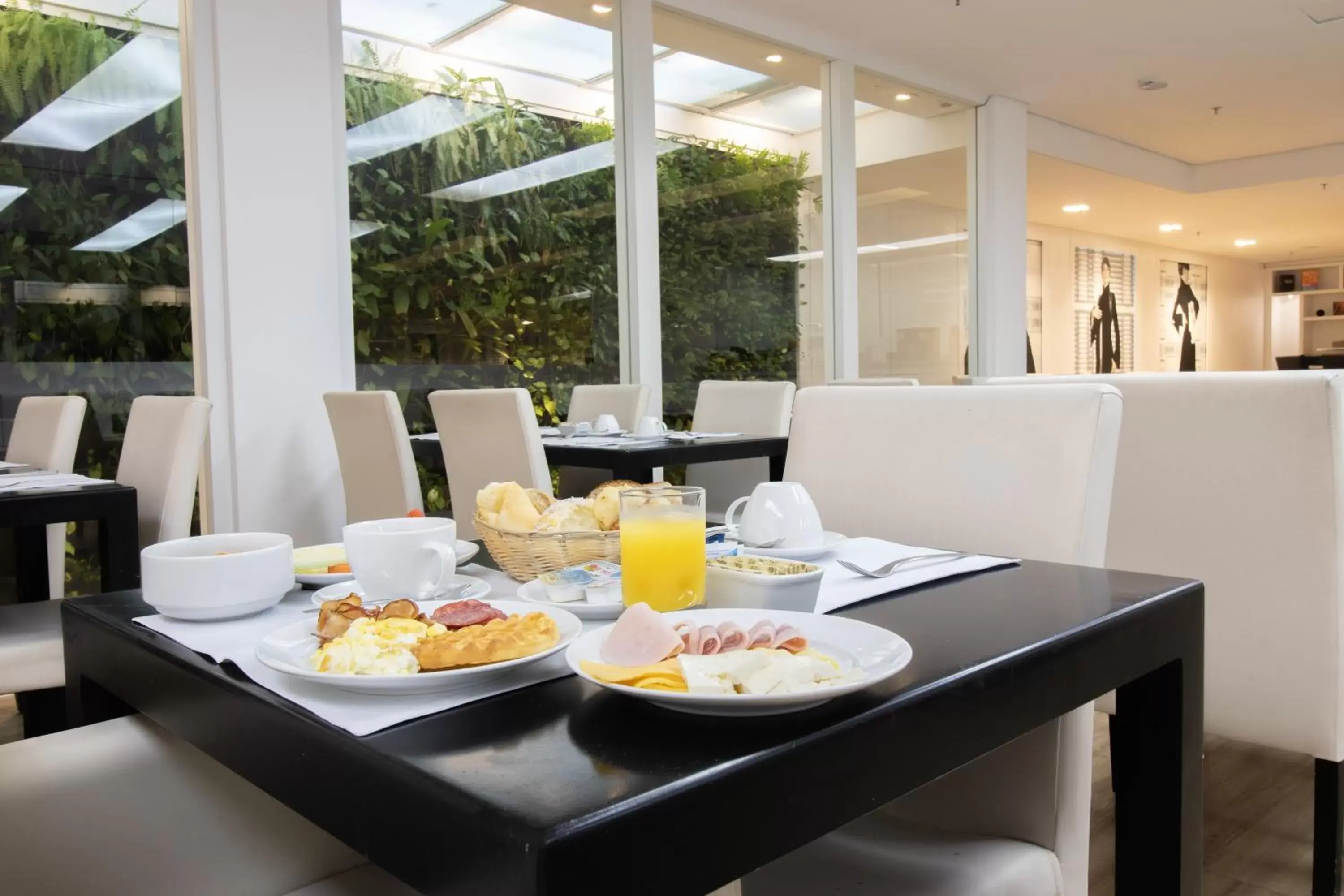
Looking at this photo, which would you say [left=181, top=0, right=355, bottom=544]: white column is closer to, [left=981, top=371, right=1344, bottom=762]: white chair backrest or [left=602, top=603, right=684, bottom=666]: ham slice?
[left=981, top=371, right=1344, bottom=762]: white chair backrest

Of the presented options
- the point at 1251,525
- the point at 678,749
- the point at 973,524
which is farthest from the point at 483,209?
the point at 678,749

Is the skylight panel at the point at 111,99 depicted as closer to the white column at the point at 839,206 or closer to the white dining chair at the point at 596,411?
the white dining chair at the point at 596,411

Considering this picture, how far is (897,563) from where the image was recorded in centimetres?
88

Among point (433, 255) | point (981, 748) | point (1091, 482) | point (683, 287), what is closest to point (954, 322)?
point (683, 287)

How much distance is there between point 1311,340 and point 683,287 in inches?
428

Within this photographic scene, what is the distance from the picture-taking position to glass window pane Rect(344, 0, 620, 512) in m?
3.59

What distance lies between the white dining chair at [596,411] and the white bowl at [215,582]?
245cm

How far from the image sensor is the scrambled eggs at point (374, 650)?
553 millimetres

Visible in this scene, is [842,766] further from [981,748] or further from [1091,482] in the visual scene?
[1091,482]

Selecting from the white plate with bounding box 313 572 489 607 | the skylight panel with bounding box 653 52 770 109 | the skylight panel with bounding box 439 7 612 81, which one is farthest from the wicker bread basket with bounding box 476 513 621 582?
the skylight panel with bounding box 653 52 770 109

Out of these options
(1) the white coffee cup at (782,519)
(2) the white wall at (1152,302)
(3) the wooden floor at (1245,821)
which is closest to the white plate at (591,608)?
(1) the white coffee cup at (782,519)

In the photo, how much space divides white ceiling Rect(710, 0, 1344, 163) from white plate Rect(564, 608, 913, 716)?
4.35 metres

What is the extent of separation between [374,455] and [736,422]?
1.38m

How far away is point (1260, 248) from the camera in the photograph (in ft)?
36.9
